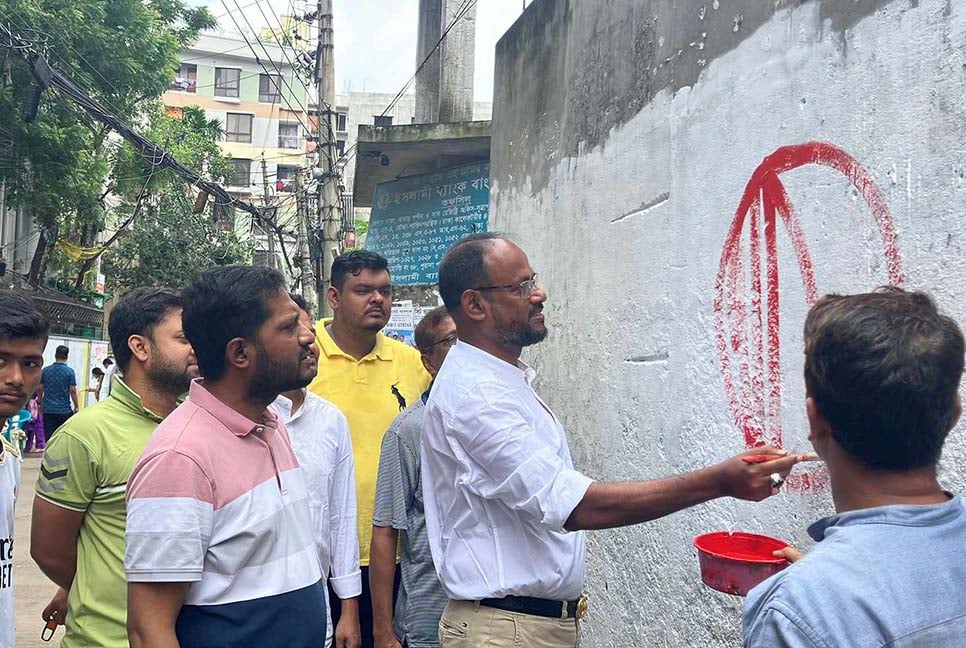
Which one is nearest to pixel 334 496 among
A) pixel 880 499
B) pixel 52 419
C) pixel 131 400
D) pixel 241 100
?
pixel 131 400

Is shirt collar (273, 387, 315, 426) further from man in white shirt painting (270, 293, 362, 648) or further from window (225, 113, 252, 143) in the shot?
window (225, 113, 252, 143)

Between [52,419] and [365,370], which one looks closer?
[365,370]

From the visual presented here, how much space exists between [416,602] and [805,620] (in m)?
1.93

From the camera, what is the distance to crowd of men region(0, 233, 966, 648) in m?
1.15

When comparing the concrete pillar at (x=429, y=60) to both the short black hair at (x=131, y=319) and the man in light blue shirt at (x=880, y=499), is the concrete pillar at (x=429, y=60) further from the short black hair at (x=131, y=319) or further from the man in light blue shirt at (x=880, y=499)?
the man in light blue shirt at (x=880, y=499)

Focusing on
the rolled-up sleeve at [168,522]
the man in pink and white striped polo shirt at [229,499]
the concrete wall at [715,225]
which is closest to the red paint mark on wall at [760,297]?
the concrete wall at [715,225]

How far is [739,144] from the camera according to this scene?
2.72m

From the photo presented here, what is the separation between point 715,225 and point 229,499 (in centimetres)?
178

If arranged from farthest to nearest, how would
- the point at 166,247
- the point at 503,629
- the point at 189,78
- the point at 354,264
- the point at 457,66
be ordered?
the point at 189,78, the point at 166,247, the point at 457,66, the point at 354,264, the point at 503,629

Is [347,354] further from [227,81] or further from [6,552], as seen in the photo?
[227,81]

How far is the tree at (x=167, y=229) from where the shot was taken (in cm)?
2190

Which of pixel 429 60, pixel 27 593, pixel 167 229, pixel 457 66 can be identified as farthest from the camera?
pixel 167 229

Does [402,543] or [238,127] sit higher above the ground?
[238,127]

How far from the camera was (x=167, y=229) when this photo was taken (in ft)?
75.8
